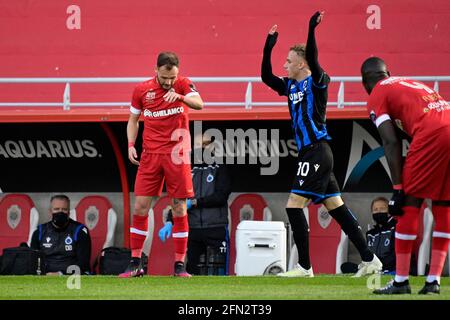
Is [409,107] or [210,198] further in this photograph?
[210,198]

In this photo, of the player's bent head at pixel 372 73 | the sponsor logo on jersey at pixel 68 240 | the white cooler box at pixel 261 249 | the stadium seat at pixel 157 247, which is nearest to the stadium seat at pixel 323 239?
the white cooler box at pixel 261 249

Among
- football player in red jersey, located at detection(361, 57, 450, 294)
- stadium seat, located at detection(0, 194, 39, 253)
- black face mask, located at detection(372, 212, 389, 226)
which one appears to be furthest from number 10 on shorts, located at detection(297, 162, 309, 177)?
stadium seat, located at detection(0, 194, 39, 253)

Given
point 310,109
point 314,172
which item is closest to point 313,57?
point 310,109

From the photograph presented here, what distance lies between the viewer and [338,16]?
15.6 metres

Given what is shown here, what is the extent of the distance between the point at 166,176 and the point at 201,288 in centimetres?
171

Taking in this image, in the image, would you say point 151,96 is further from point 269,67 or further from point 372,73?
point 372,73

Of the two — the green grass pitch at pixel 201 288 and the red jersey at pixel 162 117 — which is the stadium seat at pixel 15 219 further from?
the red jersey at pixel 162 117

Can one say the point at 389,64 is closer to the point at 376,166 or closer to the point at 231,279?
the point at 376,166

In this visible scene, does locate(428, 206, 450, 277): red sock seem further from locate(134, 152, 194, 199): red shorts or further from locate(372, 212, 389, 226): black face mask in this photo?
locate(372, 212, 389, 226): black face mask

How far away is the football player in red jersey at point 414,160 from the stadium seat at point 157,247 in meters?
6.52

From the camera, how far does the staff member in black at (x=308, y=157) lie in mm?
10016

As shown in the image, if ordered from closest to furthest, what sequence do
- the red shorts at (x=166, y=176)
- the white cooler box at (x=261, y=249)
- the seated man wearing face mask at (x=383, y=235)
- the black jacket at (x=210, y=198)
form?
the red shorts at (x=166, y=176) → the seated man wearing face mask at (x=383, y=235) → the white cooler box at (x=261, y=249) → the black jacket at (x=210, y=198)

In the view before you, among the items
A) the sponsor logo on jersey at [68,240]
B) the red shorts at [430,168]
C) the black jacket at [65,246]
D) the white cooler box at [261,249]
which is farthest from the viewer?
the sponsor logo on jersey at [68,240]

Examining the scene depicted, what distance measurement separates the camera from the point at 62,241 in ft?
43.8
